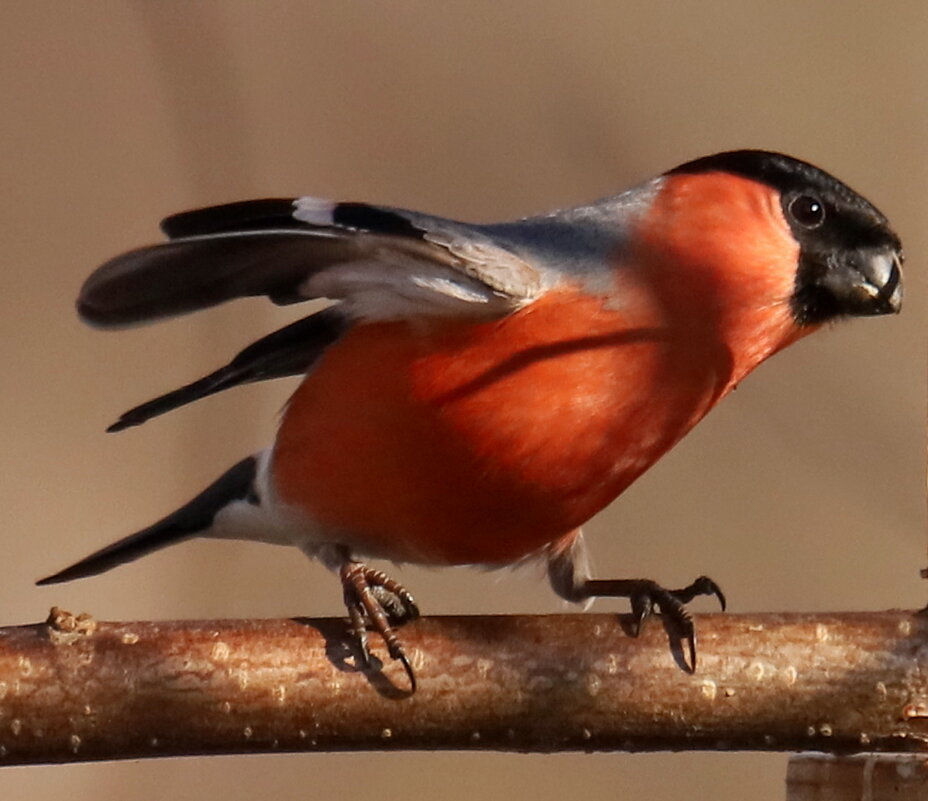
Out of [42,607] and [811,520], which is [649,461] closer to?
[811,520]

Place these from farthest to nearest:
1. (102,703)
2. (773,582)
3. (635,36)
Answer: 1. (635,36)
2. (773,582)
3. (102,703)

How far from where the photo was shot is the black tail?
7.49 feet

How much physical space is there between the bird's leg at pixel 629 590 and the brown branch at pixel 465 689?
0.06m

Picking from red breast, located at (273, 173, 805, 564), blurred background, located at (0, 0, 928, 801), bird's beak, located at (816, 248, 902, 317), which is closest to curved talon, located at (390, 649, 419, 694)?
red breast, located at (273, 173, 805, 564)

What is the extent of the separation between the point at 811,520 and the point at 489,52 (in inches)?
51.5

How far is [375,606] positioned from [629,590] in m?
0.40

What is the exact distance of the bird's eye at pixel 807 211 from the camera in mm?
1985

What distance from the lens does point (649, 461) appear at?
1885mm

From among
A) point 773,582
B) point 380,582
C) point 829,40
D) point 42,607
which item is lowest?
point 773,582

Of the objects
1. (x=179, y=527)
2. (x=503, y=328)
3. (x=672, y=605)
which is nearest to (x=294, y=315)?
(x=179, y=527)

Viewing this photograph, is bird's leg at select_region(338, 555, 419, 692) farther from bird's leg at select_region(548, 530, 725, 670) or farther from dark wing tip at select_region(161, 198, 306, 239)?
dark wing tip at select_region(161, 198, 306, 239)

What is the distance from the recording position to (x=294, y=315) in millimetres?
3232

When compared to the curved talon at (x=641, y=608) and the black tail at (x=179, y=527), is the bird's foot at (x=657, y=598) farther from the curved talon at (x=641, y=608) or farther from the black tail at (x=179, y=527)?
the black tail at (x=179, y=527)

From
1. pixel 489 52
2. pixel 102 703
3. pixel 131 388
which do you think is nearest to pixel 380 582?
pixel 102 703
